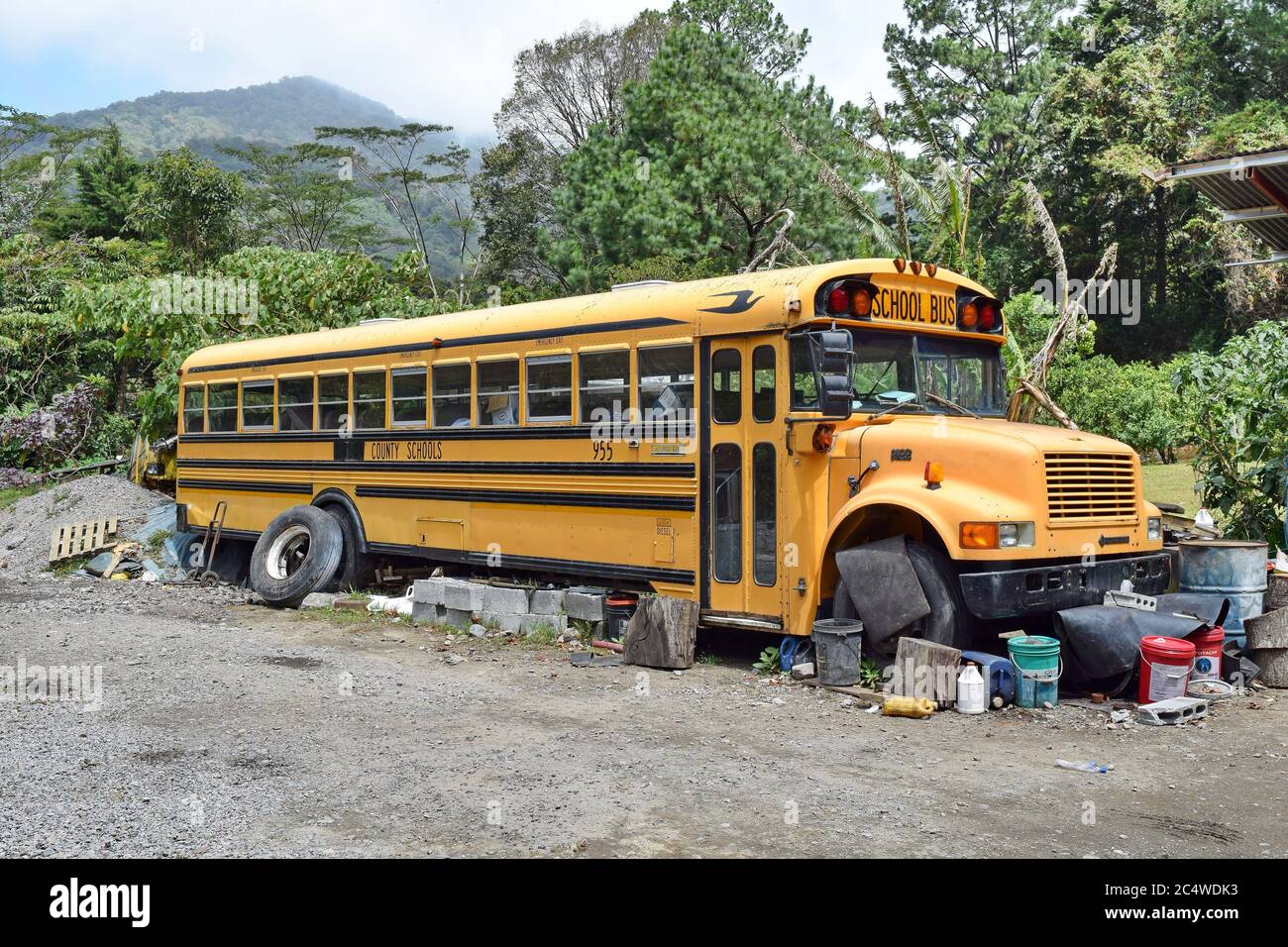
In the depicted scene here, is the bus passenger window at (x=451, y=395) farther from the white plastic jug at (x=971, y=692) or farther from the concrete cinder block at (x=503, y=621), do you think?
the white plastic jug at (x=971, y=692)

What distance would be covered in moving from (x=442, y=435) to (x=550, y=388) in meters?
1.61

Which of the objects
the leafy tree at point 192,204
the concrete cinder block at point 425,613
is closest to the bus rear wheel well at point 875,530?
the concrete cinder block at point 425,613

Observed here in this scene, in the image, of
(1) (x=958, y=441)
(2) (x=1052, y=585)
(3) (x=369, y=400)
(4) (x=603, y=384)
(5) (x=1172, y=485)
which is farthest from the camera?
(5) (x=1172, y=485)

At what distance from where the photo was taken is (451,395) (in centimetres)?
1125

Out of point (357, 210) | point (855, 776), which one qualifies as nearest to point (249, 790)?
point (855, 776)

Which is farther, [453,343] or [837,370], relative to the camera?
[453,343]

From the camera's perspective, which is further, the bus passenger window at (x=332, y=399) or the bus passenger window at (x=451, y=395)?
the bus passenger window at (x=332, y=399)

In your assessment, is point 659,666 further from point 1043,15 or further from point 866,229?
point 1043,15

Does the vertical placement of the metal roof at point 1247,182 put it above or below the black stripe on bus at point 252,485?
above

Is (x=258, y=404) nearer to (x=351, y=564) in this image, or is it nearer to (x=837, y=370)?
(x=351, y=564)

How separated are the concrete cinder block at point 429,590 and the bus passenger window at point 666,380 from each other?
9.31ft

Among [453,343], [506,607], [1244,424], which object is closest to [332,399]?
[453,343]

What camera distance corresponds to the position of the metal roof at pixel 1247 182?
11812 millimetres

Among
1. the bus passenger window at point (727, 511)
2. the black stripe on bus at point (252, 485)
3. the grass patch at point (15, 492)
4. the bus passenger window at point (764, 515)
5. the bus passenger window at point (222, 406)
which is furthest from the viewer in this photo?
the grass patch at point (15, 492)
